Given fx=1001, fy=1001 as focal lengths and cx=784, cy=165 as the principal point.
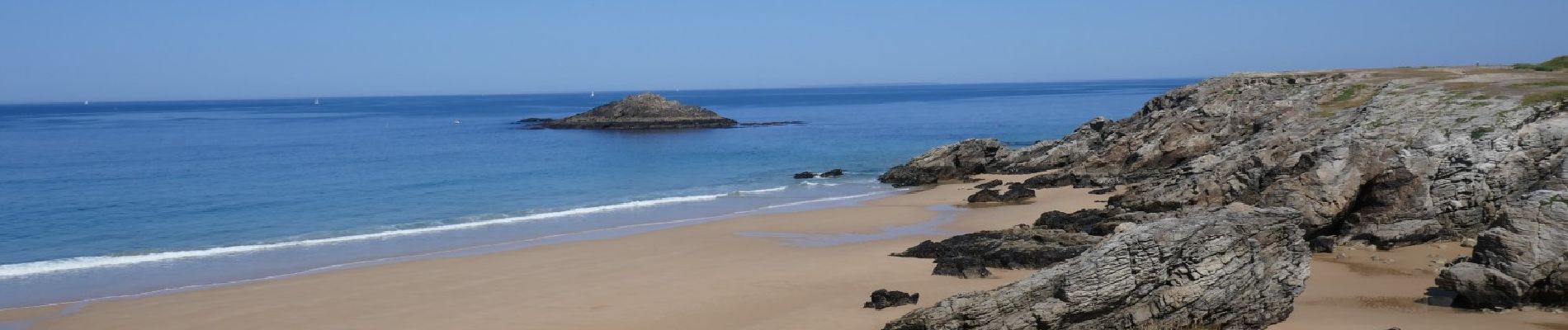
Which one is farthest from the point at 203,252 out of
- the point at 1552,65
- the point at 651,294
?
the point at 1552,65

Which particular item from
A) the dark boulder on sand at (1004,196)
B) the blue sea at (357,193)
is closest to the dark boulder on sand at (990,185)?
the dark boulder on sand at (1004,196)

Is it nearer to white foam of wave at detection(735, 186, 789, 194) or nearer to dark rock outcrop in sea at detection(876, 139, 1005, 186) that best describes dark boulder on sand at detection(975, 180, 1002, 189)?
dark rock outcrop in sea at detection(876, 139, 1005, 186)

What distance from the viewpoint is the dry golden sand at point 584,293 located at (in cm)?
1548

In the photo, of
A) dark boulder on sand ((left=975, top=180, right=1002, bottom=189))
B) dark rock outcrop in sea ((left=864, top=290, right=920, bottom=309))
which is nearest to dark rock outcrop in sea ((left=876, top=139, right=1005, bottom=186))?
dark boulder on sand ((left=975, top=180, right=1002, bottom=189))

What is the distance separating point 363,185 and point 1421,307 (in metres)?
35.8

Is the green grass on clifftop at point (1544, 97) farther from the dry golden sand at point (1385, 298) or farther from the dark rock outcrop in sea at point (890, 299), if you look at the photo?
the dark rock outcrop in sea at point (890, 299)

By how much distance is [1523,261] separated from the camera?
12531 millimetres

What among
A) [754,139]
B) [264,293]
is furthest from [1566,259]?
[754,139]

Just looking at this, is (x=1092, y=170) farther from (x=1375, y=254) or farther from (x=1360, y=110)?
(x=1375, y=254)

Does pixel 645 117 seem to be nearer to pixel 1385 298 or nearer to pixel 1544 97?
pixel 1544 97

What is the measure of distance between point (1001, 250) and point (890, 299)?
167 inches

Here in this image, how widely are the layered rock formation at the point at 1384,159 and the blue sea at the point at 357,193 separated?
12348 mm

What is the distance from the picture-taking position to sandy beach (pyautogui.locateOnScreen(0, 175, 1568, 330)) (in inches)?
570

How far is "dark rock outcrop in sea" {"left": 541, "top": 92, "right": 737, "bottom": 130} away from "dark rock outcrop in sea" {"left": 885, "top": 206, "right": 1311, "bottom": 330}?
258 ft
